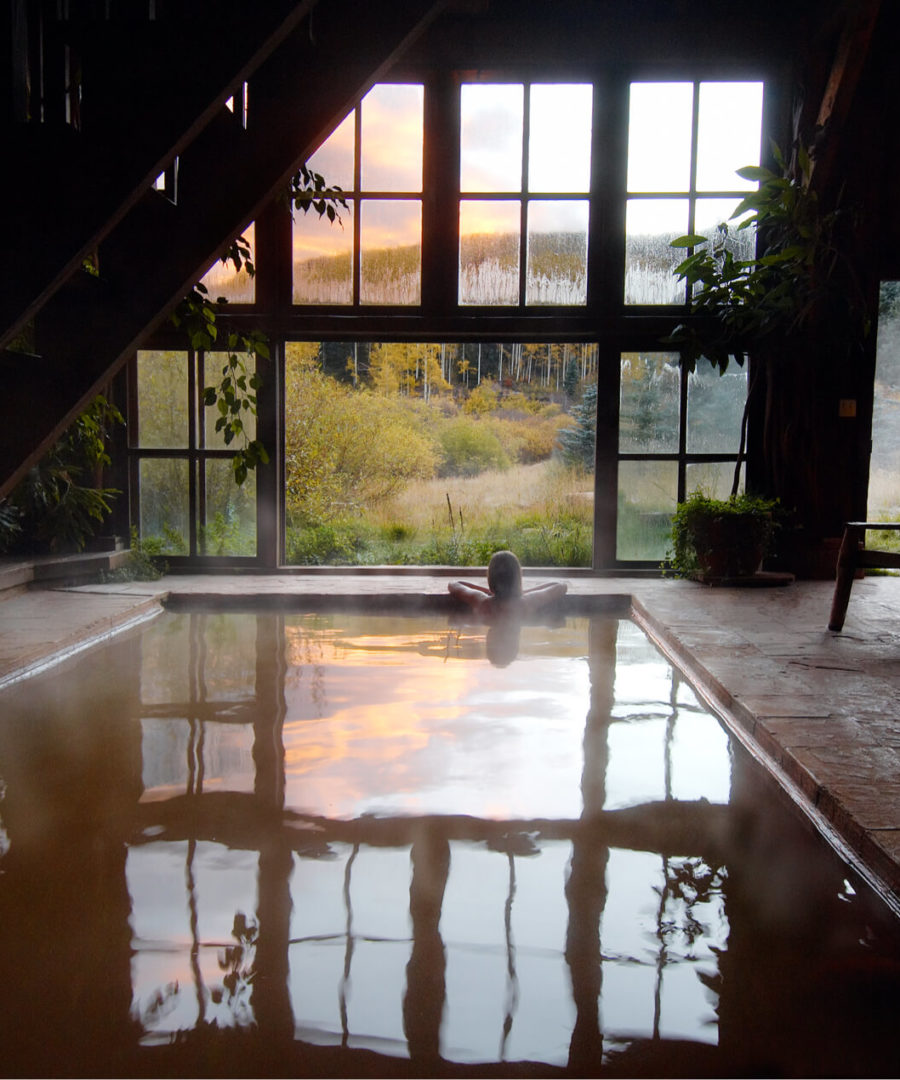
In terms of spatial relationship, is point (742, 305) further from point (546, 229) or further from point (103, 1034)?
point (103, 1034)

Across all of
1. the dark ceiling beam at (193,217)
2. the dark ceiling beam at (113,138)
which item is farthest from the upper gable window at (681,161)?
the dark ceiling beam at (113,138)

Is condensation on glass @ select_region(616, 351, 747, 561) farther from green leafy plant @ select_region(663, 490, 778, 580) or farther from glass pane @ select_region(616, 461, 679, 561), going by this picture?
green leafy plant @ select_region(663, 490, 778, 580)

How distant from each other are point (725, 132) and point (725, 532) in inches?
118

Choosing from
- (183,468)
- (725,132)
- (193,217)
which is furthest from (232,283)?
(193,217)

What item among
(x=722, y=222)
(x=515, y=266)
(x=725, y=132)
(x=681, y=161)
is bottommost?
(x=515, y=266)

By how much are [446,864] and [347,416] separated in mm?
10019

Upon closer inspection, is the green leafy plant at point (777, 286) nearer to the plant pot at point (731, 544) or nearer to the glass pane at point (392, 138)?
the plant pot at point (731, 544)

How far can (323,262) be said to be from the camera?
270 inches

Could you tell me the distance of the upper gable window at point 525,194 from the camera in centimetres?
672

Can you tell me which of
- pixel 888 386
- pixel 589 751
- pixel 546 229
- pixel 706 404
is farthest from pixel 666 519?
pixel 589 751

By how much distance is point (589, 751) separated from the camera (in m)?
2.94

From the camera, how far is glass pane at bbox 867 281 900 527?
820 cm

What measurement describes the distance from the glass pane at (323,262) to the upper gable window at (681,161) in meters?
2.08

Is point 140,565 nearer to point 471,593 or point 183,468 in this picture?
point 183,468
